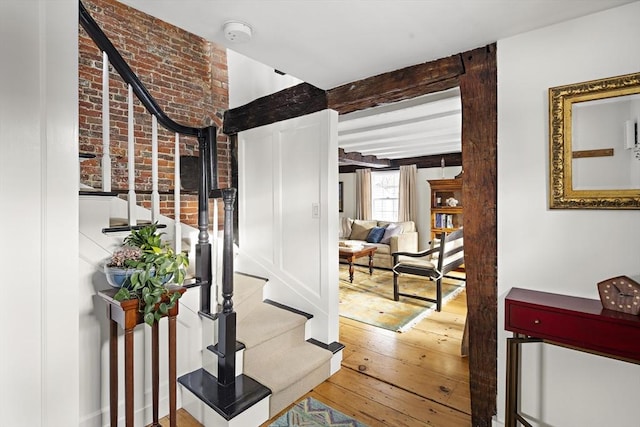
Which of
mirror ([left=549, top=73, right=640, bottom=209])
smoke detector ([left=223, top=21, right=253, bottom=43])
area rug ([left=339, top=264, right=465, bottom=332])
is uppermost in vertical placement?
smoke detector ([left=223, top=21, right=253, bottom=43])

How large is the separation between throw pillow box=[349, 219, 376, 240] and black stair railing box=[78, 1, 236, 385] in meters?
5.06

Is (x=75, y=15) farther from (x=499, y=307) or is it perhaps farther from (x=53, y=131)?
(x=499, y=307)

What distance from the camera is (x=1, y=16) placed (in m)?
1.06

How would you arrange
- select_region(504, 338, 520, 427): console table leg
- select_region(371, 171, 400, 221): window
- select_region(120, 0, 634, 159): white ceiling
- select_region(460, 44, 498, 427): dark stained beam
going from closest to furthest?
1. select_region(120, 0, 634, 159): white ceiling
2. select_region(504, 338, 520, 427): console table leg
3. select_region(460, 44, 498, 427): dark stained beam
4. select_region(371, 171, 400, 221): window

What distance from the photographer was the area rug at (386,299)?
355cm

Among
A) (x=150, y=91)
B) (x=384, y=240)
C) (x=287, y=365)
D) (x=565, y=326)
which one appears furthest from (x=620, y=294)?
(x=384, y=240)

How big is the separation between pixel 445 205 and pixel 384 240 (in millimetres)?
1367

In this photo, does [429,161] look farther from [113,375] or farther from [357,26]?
[113,375]

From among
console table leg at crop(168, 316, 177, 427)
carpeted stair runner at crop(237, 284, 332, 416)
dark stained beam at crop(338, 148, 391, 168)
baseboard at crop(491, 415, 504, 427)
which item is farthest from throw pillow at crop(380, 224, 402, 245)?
console table leg at crop(168, 316, 177, 427)

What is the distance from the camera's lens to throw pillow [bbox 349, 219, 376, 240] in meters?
6.91

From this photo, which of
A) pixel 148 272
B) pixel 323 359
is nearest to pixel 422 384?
pixel 323 359

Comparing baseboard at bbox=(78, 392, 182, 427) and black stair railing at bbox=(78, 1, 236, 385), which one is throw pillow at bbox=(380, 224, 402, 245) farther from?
baseboard at bbox=(78, 392, 182, 427)

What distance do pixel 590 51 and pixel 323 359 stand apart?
243 cm

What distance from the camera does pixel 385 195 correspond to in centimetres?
752
